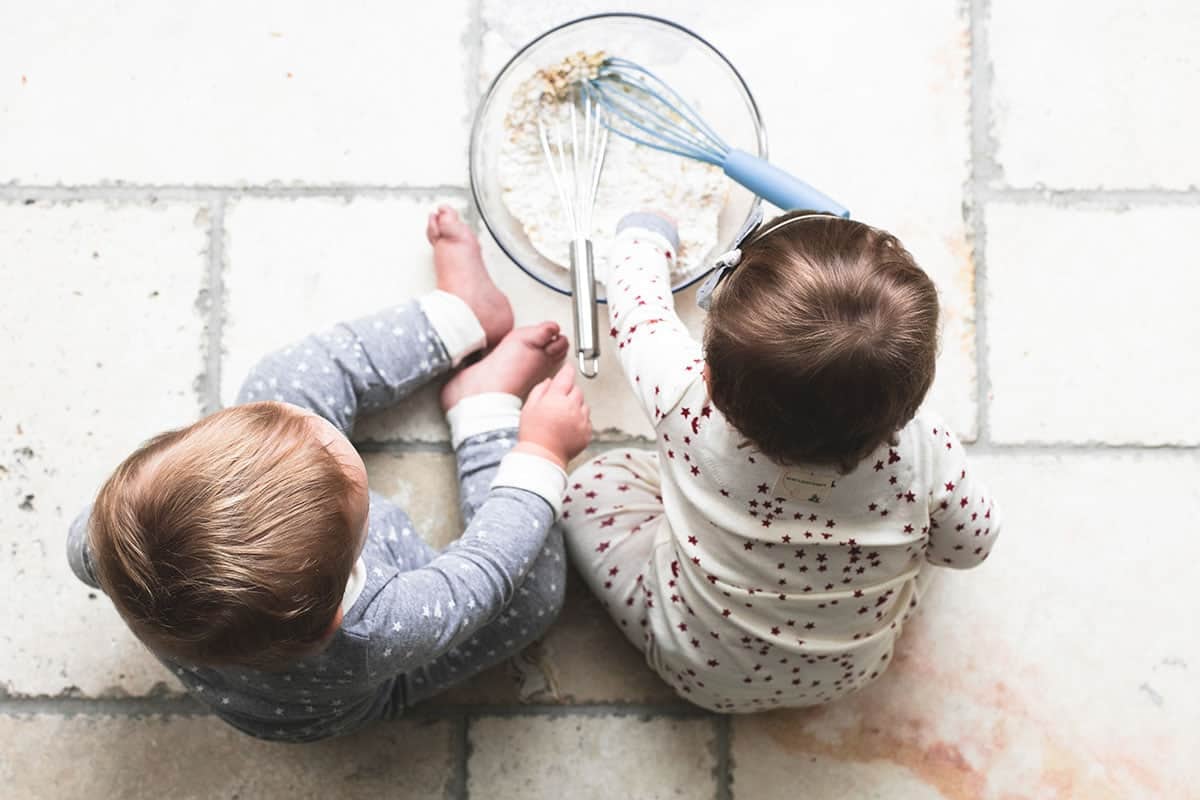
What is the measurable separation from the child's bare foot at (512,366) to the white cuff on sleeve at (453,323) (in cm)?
2

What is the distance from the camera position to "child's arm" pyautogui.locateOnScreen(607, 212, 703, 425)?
2.50 feet

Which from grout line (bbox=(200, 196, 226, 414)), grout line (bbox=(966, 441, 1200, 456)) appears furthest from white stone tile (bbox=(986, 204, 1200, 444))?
grout line (bbox=(200, 196, 226, 414))

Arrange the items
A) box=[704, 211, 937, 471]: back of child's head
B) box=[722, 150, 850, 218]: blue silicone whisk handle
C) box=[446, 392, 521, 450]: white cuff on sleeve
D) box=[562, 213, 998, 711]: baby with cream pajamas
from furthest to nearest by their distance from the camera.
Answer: box=[446, 392, 521, 450]: white cuff on sleeve, box=[722, 150, 850, 218]: blue silicone whisk handle, box=[562, 213, 998, 711]: baby with cream pajamas, box=[704, 211, 937, 471]: back of child's head

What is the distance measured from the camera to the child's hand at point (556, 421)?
2.92ft

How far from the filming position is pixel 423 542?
92 cm

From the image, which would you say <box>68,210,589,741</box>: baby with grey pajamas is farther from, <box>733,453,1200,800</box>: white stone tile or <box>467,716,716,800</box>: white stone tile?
<box>733,453,1200,800</box>: white stone tile

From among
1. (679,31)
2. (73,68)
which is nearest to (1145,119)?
(679,31)

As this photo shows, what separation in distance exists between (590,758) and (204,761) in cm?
35

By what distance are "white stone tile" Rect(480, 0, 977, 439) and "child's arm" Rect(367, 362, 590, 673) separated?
12.3 inches

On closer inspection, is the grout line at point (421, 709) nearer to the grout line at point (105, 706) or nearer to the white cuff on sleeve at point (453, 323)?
the grout line at point (105, 706)

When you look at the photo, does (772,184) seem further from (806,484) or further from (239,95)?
(239,95)

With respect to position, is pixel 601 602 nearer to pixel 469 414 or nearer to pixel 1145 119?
pixel 469 414

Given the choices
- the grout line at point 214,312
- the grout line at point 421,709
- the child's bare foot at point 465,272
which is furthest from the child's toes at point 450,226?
the grout line at point 421,709

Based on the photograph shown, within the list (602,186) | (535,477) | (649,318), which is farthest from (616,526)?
(602,186)
